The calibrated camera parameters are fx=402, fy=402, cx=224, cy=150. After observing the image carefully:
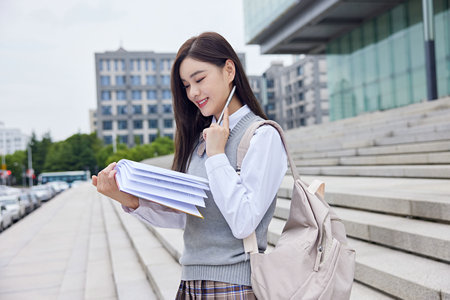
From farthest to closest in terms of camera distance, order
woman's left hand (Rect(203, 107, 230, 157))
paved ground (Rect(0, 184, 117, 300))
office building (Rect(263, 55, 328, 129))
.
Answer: office building (Rect(263, 55, 328, 129)) → paved ground (Rect(0, 184, 117, 300)) → woman's left hand (Rect(203, 107, 230, 157))

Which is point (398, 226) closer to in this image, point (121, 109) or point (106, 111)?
point (121, 109)

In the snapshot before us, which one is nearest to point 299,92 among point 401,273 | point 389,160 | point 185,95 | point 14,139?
point 389,160

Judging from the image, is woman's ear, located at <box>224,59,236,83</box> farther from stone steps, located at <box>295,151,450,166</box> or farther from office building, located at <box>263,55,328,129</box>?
office building, located at <box>263,55,328,129</box>

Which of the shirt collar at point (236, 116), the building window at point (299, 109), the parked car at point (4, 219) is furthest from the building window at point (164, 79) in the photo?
the shirt collar at point (236, 116)

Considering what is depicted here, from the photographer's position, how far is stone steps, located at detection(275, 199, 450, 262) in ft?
8.95

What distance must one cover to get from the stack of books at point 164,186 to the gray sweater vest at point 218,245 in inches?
4.2

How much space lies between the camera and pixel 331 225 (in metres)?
1.29

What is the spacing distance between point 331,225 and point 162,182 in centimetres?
56

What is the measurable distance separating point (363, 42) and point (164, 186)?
23964 millimetres

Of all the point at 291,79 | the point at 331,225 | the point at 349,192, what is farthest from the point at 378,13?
the point at 291,79

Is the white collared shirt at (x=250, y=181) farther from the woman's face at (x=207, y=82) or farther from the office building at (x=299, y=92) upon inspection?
the office building at (x=299, y=92)

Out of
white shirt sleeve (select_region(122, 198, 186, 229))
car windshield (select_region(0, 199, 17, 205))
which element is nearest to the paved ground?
white shirt sleeve (select_region(122, 198, 186, 229))

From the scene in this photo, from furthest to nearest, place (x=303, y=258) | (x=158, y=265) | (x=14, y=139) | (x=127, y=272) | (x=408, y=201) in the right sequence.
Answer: (x=14, y=139) < (x=127, y=272) < (x=158, y=265) < (x=408, y=201) < (x=303, y=258)

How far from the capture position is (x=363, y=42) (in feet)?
75.1
